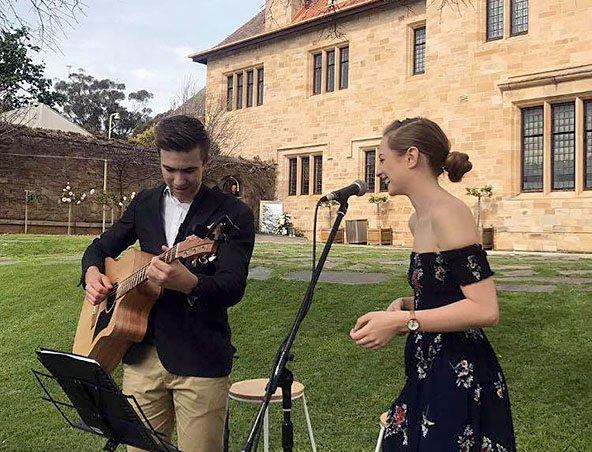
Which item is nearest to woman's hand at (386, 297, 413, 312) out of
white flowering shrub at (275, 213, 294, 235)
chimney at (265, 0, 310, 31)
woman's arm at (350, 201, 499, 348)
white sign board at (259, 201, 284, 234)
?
woman's arm at (350, 201, 499, 348)

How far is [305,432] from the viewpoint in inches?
180

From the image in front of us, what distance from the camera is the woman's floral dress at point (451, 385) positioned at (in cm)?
197

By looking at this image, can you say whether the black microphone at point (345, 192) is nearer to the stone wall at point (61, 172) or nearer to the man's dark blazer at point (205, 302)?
the man's dark blazer at point (205, 302)

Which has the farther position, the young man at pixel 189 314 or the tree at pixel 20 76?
the tree at pixel 20 76

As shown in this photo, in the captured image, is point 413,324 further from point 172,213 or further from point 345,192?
point 172,213

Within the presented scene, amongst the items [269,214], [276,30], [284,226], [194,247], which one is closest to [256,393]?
[194,247]

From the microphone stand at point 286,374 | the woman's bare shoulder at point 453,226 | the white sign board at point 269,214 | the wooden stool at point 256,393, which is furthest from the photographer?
the white sign board at point 269,214

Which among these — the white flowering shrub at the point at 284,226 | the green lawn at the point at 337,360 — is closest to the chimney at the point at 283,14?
the white flowering shrub at the point at 284,226

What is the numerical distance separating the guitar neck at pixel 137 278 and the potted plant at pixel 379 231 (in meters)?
18.0

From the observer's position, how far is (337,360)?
5727 millimetres

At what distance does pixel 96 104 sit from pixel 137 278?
→ 6116cm

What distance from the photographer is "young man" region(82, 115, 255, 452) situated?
7.61 feet

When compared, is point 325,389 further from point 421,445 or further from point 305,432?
point 421,445

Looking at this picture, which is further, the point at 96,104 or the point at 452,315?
the point at 96,104
